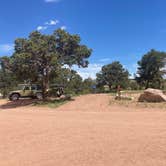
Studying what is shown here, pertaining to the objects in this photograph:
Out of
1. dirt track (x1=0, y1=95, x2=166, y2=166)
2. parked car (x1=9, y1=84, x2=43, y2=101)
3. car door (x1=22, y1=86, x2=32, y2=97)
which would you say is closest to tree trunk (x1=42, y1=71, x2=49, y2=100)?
parked car (x1=9, y1=84, x2=43, y2=101)

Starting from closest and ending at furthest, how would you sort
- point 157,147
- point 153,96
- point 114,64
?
point 157,147 → point 153,96 → point 114,64

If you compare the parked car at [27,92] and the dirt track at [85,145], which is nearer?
the dirt track at [85,145]

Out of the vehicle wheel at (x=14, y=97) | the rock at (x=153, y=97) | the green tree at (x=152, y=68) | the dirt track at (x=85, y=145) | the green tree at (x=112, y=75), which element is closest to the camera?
the dirt track at (x=85, y=145)

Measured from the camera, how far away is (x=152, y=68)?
188ft

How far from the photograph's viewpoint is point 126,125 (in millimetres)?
11539

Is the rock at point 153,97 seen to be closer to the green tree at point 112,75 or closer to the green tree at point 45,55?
the green tree at point 45,55

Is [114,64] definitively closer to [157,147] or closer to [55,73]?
[55,73]

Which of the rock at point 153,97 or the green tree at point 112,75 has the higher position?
the green tree at point 112,75

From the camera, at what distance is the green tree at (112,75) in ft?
200

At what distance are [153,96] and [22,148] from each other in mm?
14709

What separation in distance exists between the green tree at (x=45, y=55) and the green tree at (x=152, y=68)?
32018 millimetres

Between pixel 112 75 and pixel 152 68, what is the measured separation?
897 cm

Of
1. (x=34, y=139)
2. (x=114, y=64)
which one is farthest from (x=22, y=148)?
(x=114, y=64)

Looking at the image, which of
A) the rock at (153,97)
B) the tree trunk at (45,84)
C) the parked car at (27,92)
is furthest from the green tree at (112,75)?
the rock at (153,97)
